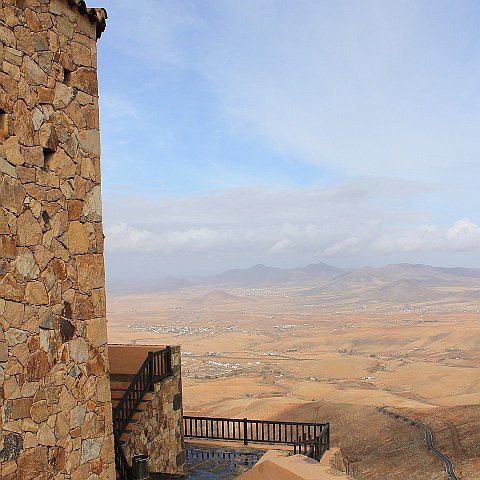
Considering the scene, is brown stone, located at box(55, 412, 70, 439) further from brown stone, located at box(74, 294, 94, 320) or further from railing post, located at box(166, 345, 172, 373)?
railing post, located at box(166, 345, 172, 373)

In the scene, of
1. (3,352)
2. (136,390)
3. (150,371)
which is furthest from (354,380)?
(3,352)

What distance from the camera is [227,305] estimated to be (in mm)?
176875

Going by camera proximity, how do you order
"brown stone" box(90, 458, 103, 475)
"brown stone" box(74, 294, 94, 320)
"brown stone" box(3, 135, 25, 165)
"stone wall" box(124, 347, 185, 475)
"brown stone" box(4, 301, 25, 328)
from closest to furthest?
"brown stone" box(4, 301, 25, 328) → "brown stone" box(3, 135, 25, 165) → "brown stone" box(74, 294, 94, 320) → "brown stone" box(90, 458, 103, 475) → "stone wall" box(124, 347, 185, 475)

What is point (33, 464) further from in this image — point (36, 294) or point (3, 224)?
point (3, 224)

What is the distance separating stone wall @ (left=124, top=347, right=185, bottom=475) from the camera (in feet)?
41.8

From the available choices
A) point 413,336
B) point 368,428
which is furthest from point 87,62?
point 413,336

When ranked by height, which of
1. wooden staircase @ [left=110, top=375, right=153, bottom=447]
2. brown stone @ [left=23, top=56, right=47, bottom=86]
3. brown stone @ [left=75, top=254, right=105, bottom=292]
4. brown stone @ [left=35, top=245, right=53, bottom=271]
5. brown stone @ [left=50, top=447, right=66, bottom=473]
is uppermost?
brown stone @ [left=23, top=56, right=47, bottom=86]

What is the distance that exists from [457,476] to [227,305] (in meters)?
161

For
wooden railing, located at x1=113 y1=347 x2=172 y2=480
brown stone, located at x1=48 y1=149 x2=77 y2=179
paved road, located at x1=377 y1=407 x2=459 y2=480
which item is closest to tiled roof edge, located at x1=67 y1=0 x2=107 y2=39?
brown stone, located at x1=48 y1=149 x2=77 y2=179

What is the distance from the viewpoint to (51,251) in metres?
6.96

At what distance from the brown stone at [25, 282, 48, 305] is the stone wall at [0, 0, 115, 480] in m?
0.01

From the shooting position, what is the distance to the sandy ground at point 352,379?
67.5 feet

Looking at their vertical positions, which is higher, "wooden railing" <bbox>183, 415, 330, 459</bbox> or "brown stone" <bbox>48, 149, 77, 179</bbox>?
"brown stone" <bbox>48, 149, 77, 179</bbox>

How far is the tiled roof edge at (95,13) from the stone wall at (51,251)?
0.03 meters
